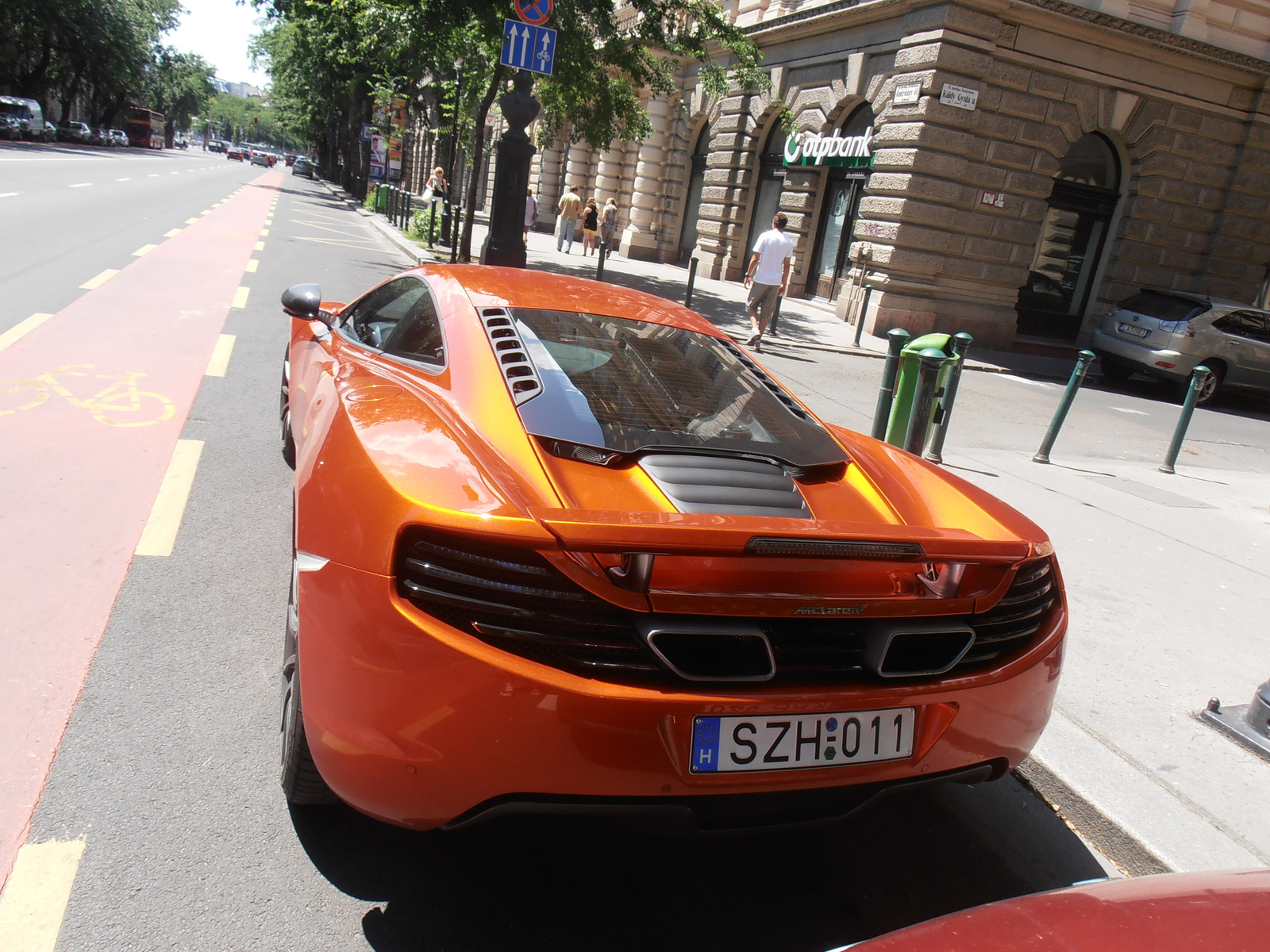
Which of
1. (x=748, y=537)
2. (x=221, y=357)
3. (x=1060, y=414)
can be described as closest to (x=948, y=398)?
(x=1060, y=414)

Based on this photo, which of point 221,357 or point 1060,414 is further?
point 1060,414

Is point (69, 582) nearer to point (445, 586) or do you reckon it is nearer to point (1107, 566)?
point (445, 586)

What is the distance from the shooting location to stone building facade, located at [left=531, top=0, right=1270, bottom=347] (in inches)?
652

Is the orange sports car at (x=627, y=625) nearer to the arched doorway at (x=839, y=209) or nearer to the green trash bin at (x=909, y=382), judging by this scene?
the green trash bin at (x=909, y=382)

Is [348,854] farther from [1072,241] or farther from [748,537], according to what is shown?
[1072,241]

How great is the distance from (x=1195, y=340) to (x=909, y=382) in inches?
403

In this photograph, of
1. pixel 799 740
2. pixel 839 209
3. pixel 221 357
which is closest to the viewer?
pixel 799 740

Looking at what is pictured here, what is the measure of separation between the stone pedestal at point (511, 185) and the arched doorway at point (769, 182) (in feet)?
29.3

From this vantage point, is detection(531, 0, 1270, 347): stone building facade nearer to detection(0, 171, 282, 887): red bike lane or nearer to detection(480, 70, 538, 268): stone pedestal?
detection(480, 70, 538, 268): stone pedestal

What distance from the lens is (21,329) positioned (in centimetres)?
730

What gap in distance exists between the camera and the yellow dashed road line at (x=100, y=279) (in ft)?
31.6

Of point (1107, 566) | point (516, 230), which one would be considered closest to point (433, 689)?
point (1107, 566)

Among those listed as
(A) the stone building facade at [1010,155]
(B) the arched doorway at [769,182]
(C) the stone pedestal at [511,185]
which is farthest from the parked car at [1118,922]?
(B) the arched doorway at [769,182]

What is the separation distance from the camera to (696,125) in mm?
26359
